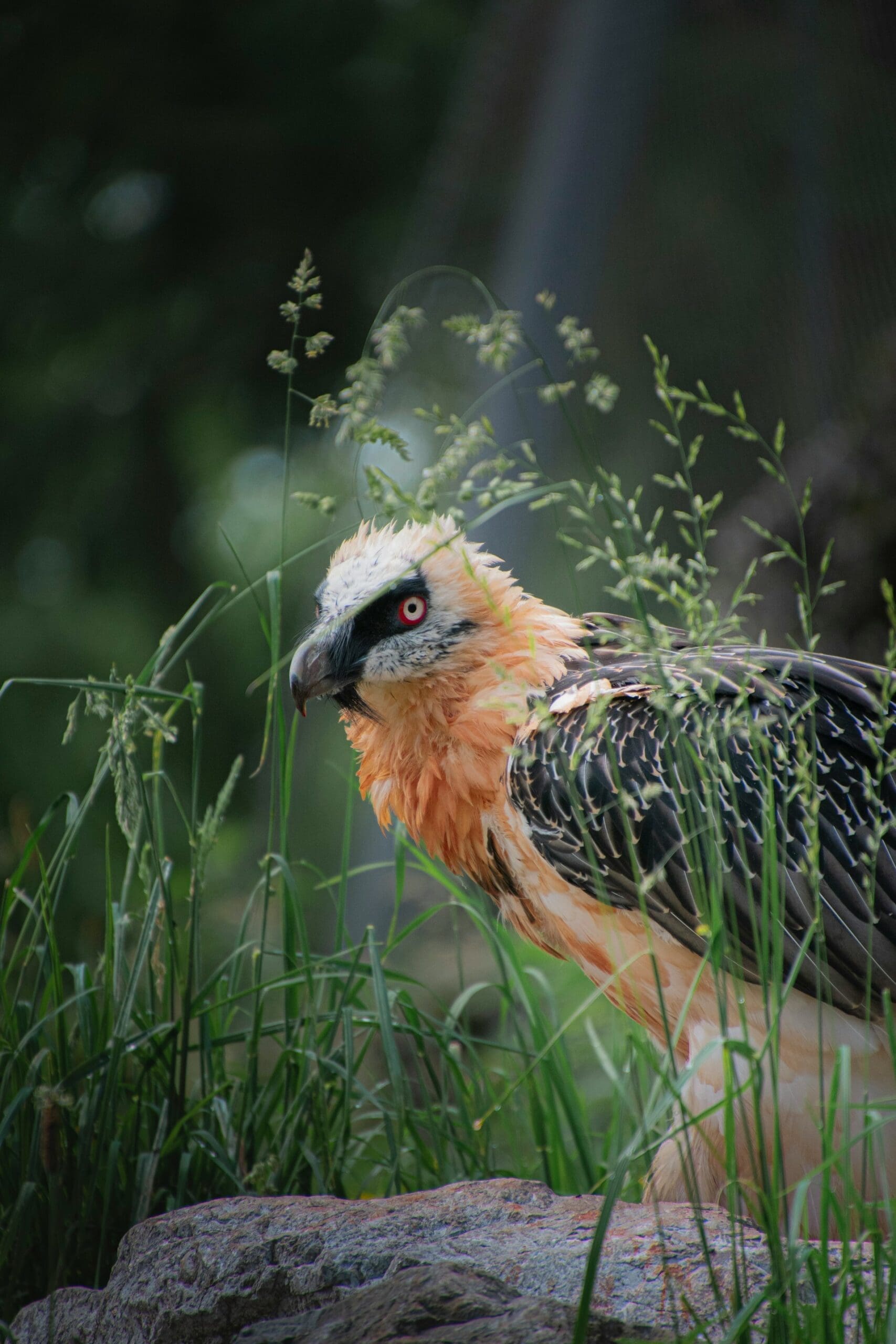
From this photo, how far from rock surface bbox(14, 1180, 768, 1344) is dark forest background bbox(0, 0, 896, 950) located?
5.39 feet

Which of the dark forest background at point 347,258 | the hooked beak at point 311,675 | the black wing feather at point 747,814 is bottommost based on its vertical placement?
the black wing feather at point 747,814

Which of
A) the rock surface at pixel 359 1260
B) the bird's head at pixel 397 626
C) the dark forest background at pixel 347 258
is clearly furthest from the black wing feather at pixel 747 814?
the dark forest background at pixel 347 258

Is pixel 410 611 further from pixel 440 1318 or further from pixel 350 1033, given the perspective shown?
pixel 440 1318

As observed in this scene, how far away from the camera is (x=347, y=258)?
7918mm

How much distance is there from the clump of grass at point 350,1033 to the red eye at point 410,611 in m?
0.43

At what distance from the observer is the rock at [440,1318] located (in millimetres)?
1543

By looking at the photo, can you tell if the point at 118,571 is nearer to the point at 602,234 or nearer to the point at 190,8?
the point at 190,8

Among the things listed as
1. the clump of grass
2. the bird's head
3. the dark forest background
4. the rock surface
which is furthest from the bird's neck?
the dark forest background

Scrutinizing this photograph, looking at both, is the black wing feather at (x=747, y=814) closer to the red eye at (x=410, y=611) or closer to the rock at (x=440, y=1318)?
the red eye at (x=410, y=611)

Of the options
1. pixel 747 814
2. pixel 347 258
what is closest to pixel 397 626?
pixel 747 814

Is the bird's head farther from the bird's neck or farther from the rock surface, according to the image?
the rock surface

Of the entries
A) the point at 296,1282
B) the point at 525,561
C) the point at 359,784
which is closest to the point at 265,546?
the point at 525,561

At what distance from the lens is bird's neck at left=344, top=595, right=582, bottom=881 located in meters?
2.79

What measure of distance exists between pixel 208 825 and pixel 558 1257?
3.31 ft
